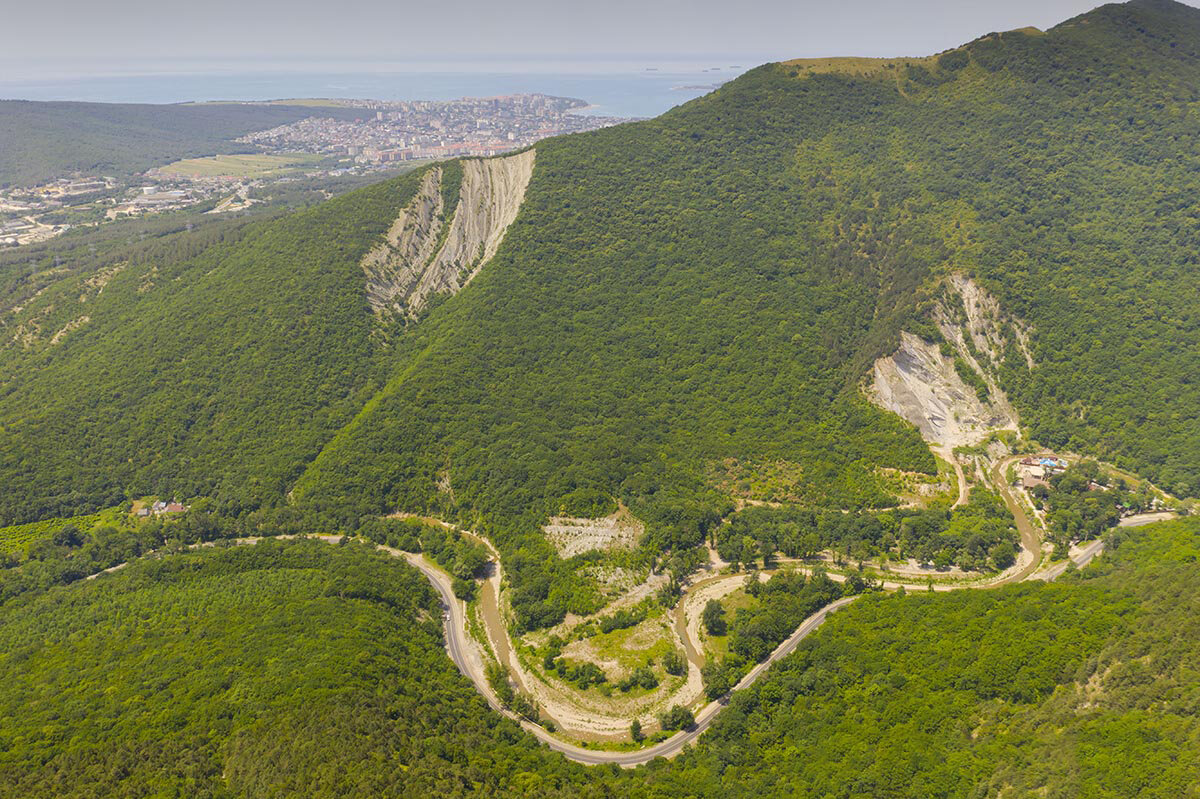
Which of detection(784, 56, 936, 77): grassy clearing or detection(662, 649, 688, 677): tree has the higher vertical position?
detection(784, 56, 936, 77): grassy clearing

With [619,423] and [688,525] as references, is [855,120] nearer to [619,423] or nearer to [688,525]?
[619,423]

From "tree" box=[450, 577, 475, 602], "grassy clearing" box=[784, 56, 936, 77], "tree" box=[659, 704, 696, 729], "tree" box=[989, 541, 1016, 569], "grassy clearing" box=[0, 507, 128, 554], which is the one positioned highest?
"grassy clearing" box=[784, 56, 936, 77]

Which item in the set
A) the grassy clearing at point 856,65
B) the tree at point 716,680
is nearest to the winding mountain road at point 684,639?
the tree at point 716,680

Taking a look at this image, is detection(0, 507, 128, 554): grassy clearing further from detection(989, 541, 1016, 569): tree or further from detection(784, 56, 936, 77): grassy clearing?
detection(784, 56, 936, 77): grassy clearing

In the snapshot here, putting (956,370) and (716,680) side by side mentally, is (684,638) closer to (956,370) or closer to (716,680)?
(716,680)

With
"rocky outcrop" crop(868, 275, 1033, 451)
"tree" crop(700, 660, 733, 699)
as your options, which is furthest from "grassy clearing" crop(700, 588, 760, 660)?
"rocky outcrop" crop(868, 275, 1033, 451)

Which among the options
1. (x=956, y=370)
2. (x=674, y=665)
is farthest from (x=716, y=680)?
(x=956, y=370)

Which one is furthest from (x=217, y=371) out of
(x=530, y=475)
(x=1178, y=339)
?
(x=1178, y=339)
